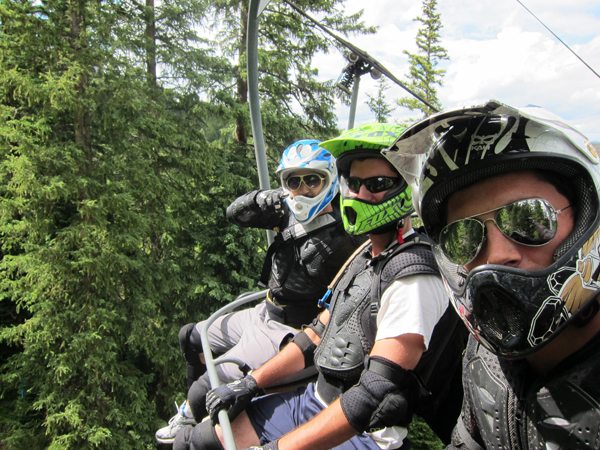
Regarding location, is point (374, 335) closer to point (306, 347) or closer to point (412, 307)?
point (412, 307)

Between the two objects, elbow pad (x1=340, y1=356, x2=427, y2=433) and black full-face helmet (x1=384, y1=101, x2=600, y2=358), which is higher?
black full-face helmet (x1=384, y1=101, x2=600, y2=358)

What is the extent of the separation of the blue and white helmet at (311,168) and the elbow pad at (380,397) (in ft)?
5.24

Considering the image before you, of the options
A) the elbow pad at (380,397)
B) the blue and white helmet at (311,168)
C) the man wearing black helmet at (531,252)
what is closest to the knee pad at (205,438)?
the elbow pad at (380,397)

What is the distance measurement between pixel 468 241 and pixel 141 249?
9.07 m

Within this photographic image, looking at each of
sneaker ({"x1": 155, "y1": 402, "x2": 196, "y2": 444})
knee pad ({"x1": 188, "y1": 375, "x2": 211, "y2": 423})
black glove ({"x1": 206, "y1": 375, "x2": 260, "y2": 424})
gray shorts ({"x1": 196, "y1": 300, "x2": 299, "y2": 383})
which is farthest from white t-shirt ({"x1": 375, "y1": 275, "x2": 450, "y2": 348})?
sneaker ({"x1": 155, "y1": 402, "x2": 196, "y2": 444})

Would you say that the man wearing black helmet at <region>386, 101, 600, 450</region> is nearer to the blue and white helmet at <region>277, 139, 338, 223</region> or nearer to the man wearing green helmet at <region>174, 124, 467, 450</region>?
the man wearing green helmet at <region>174, 124, 467, 450</region>

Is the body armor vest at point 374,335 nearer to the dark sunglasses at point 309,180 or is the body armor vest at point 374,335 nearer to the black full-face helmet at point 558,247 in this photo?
the black full-face helmet at point 558,247

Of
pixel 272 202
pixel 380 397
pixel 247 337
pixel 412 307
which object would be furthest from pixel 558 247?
pixel 272 202

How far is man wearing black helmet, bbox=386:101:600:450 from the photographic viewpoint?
99cm

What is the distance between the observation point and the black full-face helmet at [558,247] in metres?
0.99

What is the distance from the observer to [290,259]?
321 cm

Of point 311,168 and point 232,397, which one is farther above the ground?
point 311,168

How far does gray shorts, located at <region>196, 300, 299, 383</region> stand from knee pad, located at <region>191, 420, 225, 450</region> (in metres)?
0.46

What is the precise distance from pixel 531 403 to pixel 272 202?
2567mm
